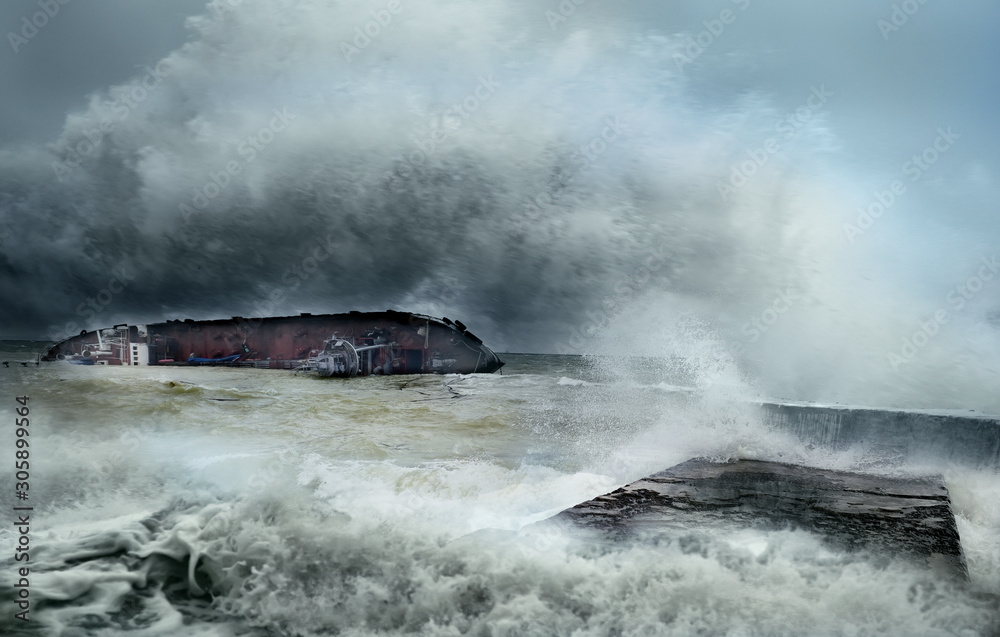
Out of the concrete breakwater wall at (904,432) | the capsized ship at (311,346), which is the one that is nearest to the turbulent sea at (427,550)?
the concrete breakwater wall at (904,432)

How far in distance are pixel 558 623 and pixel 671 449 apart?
5.14 meters

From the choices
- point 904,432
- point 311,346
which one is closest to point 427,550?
point 904,432

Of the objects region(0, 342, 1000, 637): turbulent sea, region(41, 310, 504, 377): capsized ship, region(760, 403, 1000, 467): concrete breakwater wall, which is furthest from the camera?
region(41, 310, 504, 377): capsized ship

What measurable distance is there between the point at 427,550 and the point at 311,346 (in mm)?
18072

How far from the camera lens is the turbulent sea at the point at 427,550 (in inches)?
103

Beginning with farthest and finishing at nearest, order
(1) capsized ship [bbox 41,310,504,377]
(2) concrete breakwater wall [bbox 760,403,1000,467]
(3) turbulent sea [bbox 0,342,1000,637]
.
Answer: (1) capsized ship [bbox 41,310,504,377]
(2) concrete breakwater wall [bbox 760,403,1000,467]
(3) turbulent sea [bbox 0,342,1000,637]

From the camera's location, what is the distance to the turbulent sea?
8.58ft

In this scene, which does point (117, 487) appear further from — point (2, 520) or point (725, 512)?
point (725, 512)

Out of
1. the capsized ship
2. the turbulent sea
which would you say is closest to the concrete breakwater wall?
the turbulent sea

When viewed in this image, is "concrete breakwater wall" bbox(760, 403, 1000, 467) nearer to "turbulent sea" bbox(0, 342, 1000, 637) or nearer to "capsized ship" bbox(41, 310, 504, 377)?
"turbulent sea" bbox(0, 342, 1000, 637)

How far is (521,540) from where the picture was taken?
3.25 meters

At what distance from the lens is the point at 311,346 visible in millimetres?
20297

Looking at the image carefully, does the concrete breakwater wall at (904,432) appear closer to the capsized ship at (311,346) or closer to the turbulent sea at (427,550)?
the turbulent sea at (427,550)

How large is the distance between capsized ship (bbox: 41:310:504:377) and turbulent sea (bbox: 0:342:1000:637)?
35.6 feet
